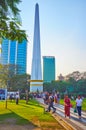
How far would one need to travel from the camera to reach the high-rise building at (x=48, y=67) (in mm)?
180625

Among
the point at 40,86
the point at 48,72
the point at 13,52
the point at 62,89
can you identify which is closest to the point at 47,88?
the point at 62,89

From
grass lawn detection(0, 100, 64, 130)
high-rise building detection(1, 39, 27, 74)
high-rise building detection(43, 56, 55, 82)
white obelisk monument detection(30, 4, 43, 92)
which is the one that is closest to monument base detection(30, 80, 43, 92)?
white obelisk monument detection(30, 4, 43, 92)

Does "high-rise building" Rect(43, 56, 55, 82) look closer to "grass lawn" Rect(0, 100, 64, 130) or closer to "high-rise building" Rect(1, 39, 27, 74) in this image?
"high-rise building" Rect(1, 39, 27, 74)

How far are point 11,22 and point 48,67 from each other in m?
175

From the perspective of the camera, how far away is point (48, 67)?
7219 inches

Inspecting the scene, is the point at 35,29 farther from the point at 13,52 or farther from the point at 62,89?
the point at 13,52

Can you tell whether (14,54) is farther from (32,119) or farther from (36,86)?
(32,119)

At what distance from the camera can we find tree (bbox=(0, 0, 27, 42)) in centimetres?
833

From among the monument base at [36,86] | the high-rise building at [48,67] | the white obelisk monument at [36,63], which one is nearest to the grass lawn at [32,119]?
the monument base at [36,86]

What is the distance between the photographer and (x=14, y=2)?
27.8ft

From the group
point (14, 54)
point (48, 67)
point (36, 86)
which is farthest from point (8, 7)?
point (48, 67)

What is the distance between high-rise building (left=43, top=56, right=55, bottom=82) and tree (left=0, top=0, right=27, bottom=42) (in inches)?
6677

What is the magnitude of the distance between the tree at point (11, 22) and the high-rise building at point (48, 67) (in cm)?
16959

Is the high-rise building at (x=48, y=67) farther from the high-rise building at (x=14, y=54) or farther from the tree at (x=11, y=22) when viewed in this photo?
the tree at (x=11, y=22)
